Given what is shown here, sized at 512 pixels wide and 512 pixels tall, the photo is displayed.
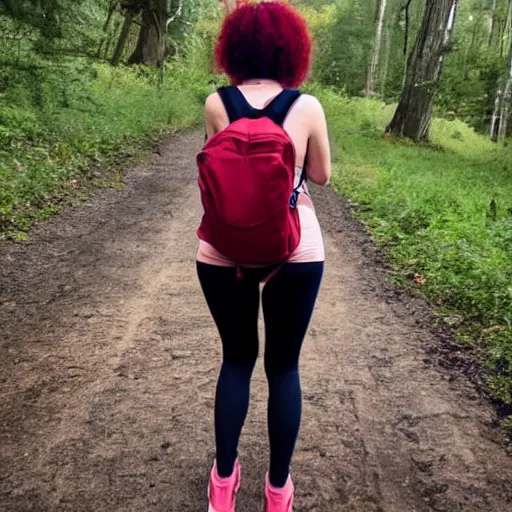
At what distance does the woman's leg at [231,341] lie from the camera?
7.50 ft

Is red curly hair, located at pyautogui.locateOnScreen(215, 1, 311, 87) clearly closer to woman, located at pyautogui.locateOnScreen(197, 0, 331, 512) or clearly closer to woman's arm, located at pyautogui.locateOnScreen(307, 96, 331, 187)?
woman, located at pyautogui.locateOnScreen(197, 0, 331, 512)

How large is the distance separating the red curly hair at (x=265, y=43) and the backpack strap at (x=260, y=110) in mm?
126

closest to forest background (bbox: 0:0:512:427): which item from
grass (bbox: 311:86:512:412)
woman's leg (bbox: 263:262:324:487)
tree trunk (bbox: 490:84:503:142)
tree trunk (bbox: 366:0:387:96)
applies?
grass (bbox: 311:86:512:412)

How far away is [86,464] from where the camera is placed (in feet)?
9.87

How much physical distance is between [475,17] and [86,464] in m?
50.3

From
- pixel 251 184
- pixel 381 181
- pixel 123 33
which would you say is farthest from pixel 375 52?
pixel 251 184

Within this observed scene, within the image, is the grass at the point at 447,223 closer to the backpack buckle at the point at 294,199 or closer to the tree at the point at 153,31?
the backpack buckle at the point at 294,199

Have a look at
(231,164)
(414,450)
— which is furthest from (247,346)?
(414,450)

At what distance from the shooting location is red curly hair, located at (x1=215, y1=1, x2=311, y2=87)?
2.20 m

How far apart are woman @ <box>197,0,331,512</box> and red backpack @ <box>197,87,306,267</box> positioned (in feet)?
0.27

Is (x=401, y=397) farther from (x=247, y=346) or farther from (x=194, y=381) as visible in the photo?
(x=247, y=346)

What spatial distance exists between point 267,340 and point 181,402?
139 centimetres

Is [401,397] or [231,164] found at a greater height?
[231,164]

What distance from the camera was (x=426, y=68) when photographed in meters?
16.0
